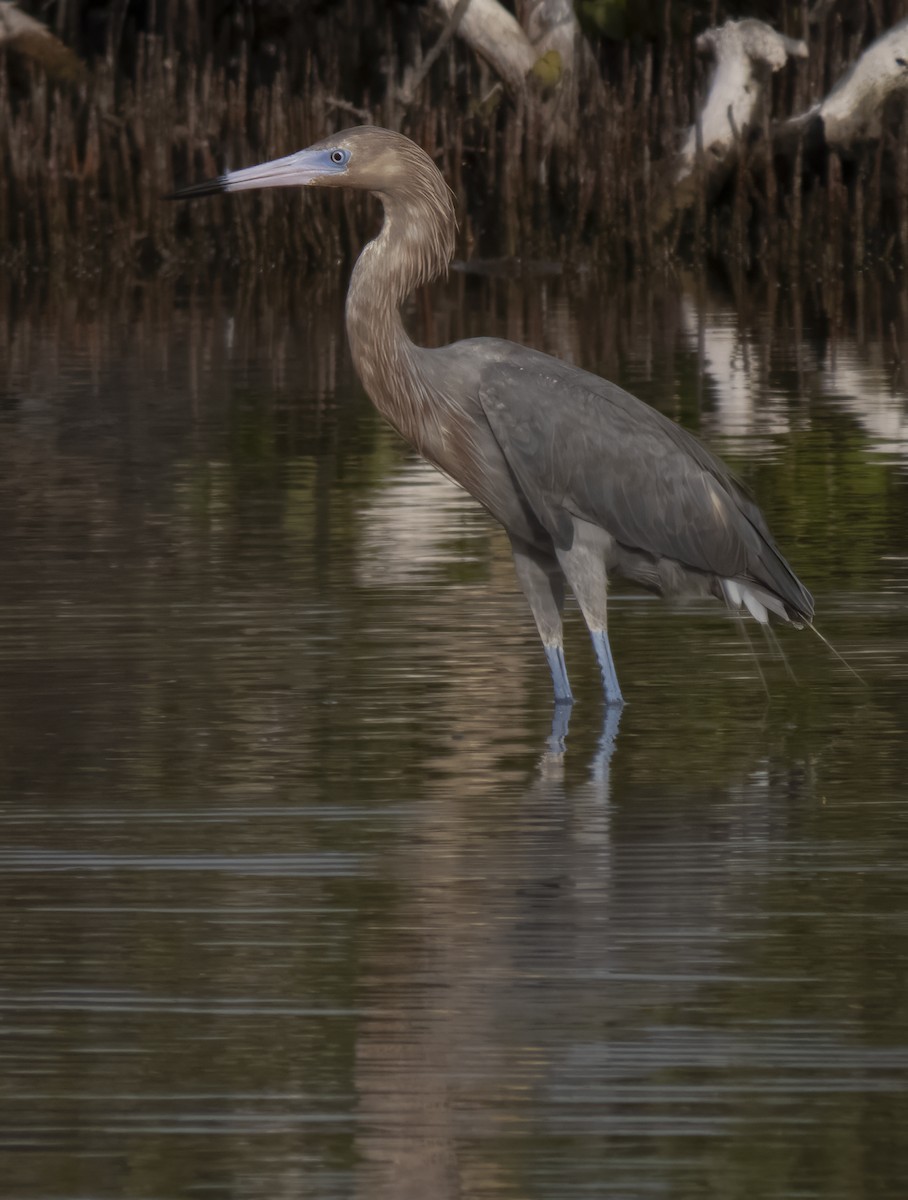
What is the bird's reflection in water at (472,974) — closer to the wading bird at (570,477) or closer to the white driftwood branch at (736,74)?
the wading bird at (570,477)

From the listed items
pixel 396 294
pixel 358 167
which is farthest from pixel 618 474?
pixel 358 167

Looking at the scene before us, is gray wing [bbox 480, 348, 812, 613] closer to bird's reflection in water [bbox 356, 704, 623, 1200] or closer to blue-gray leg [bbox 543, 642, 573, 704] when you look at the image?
blue-gray leg [bbox 543, 642, 573, 704]

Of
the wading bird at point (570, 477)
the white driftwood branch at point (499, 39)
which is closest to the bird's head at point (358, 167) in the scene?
the wading bird at point (570, 477)

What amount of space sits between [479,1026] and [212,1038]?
0.38m

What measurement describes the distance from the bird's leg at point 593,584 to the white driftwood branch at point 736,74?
14.6 metres

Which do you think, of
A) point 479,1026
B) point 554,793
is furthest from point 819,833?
point 479,1026

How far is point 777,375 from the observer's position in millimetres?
14273

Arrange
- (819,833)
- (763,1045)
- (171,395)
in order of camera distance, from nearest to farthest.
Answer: (763,1045)
(819,833)
(171,395)

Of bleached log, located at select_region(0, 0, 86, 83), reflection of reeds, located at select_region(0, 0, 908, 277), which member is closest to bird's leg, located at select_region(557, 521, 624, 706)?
reflection of reeds, located at select_region(0, 0, 908, 277)

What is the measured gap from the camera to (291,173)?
7.46m

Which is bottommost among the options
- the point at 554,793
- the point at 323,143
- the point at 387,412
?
the point at 554,793

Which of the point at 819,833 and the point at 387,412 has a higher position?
the point at 387,412

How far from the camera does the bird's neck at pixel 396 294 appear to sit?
707 cm

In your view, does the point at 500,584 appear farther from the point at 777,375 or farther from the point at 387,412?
the point at 777,375
